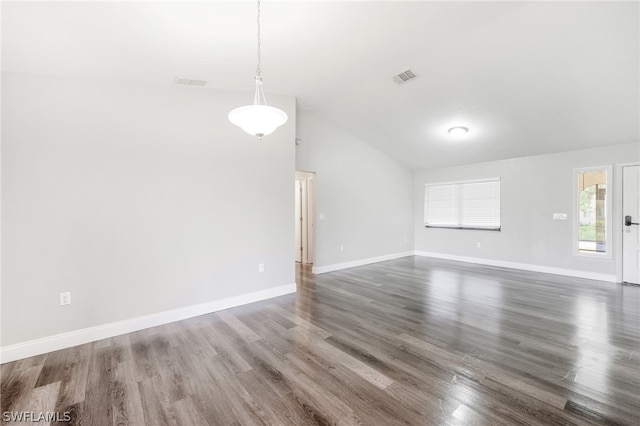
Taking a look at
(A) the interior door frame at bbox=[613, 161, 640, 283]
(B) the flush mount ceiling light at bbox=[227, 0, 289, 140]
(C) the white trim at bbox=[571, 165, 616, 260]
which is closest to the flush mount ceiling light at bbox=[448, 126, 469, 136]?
Answer: (C) the white trim at bbox=[571, 165, 616, 260]

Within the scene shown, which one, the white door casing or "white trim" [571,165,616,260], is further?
"white trim" [571,165,616,260]

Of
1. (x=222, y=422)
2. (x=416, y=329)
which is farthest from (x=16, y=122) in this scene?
(x=416, y=329)

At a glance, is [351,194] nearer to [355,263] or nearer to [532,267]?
[355,263]

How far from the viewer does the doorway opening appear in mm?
6332

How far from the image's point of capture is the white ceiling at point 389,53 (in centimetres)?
242

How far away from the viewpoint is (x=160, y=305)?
11.4 feet

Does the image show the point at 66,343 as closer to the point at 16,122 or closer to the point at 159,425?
the point at 159,425

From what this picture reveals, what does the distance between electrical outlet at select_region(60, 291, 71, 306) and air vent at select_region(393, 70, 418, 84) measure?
16.1 ft

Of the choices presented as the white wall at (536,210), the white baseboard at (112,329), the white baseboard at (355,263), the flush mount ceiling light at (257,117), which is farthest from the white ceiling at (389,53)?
the white baseboard at (355,263)

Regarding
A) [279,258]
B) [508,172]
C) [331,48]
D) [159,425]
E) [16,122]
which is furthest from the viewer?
[508,172]

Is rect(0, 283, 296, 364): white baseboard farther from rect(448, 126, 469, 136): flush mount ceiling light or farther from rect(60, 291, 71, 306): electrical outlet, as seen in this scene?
rect(448, 126, 469, 136): flush mount ceiling light

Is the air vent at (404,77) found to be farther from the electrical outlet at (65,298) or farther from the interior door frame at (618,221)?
the electrical outlet at (65,298)

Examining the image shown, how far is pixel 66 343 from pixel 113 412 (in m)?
1.53

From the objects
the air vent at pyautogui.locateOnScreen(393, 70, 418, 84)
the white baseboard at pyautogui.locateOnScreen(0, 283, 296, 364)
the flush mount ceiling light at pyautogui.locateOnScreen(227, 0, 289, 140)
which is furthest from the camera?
the air vent at pyautogui.locateOnScreen(393, 70, 418, 84)
